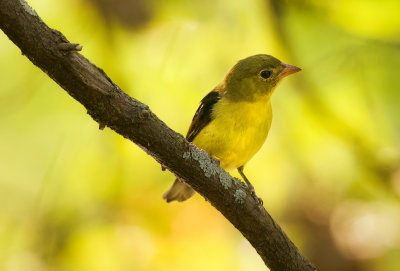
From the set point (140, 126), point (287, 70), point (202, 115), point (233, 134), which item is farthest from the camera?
point (287, 70)

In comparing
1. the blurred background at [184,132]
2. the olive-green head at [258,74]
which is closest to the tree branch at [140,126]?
the blurred background at [184,132]

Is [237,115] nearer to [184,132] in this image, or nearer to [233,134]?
[233,134]

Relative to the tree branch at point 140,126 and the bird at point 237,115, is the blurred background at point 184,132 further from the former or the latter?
the tree branch at point 140,126

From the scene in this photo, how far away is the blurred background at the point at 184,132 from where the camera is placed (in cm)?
422

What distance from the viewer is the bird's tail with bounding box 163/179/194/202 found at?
13.7 ft

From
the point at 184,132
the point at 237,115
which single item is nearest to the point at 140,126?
the point at 237,115

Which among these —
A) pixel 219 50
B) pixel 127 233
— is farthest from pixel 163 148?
pixel 219 50

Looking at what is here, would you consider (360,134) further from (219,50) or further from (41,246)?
(41,246)

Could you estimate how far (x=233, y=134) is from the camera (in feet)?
12.9

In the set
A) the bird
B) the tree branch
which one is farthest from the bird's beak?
the tree branch

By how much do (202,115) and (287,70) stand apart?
0.76m

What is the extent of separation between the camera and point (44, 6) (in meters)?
4.43

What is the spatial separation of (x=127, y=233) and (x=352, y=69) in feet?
7.21

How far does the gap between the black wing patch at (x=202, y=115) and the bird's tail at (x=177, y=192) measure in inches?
13.8
